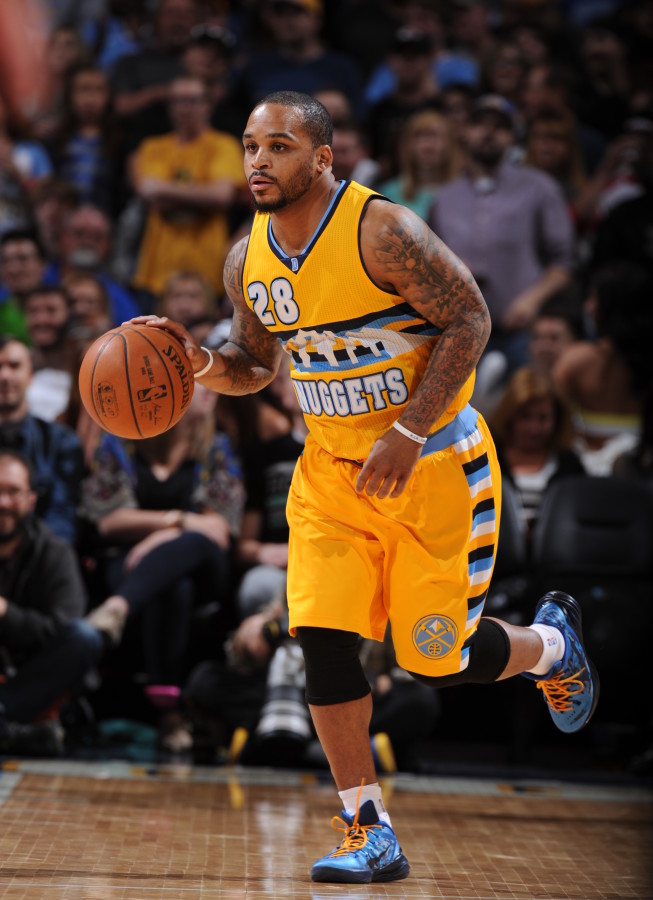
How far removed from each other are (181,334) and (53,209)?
16.8 feet

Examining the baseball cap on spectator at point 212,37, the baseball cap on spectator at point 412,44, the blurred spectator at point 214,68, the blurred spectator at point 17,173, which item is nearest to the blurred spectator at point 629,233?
the baseball cap on spectator at point 412,44

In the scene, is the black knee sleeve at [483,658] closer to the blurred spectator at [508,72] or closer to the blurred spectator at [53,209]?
the blurred spectator at [53,209]

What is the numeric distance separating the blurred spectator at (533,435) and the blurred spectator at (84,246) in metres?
2.55

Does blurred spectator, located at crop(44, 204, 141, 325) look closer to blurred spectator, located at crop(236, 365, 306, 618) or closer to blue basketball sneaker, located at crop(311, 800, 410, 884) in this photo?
blurred spectator, located at crop(236, 365, 306, 618)

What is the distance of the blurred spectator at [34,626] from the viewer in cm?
533

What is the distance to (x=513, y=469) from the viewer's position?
6.44 meters

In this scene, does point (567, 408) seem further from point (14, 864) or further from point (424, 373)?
point (14, 864)

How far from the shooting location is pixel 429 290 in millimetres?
3324

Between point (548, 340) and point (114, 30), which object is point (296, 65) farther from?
point (548, 340)

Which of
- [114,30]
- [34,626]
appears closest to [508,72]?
[114,30]

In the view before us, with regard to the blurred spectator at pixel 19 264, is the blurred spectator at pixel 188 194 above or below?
above

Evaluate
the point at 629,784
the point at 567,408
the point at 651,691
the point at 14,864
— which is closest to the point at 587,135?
the point at 567,408

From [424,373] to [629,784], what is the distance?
2.73 meters

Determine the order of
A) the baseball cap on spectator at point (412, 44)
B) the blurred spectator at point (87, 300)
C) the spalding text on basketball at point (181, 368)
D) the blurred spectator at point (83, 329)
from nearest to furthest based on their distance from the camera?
the spalding text on basketball at point (181, 368) < the blurred spectator at point (83, 329) < the blurred spectator at point (87, 300) < the baseball cap on spectator at point (412, 44)
